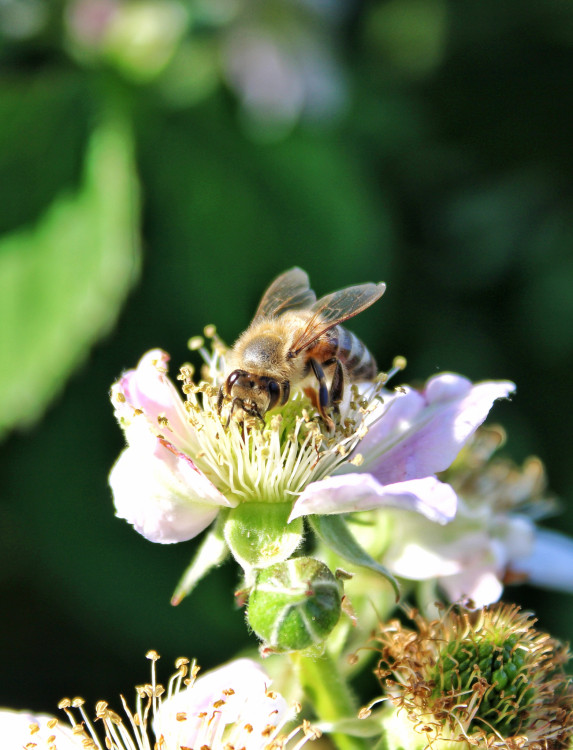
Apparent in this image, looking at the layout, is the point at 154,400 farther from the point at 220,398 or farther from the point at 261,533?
the point at 261,533

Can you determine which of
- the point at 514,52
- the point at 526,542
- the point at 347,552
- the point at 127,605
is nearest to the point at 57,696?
the point at 127,605

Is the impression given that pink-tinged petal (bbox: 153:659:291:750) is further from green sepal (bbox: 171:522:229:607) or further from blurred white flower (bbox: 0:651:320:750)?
green sepal (bbox: 171:522:229:607)

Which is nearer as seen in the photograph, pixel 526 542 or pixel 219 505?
pixel 219 505

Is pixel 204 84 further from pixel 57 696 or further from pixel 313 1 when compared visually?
pixel 57 696

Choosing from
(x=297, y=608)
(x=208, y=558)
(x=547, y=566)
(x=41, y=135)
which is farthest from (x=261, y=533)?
(x=41, y=135)

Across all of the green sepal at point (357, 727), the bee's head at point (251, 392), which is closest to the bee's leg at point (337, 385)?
the bee's head at point (251, 392)
